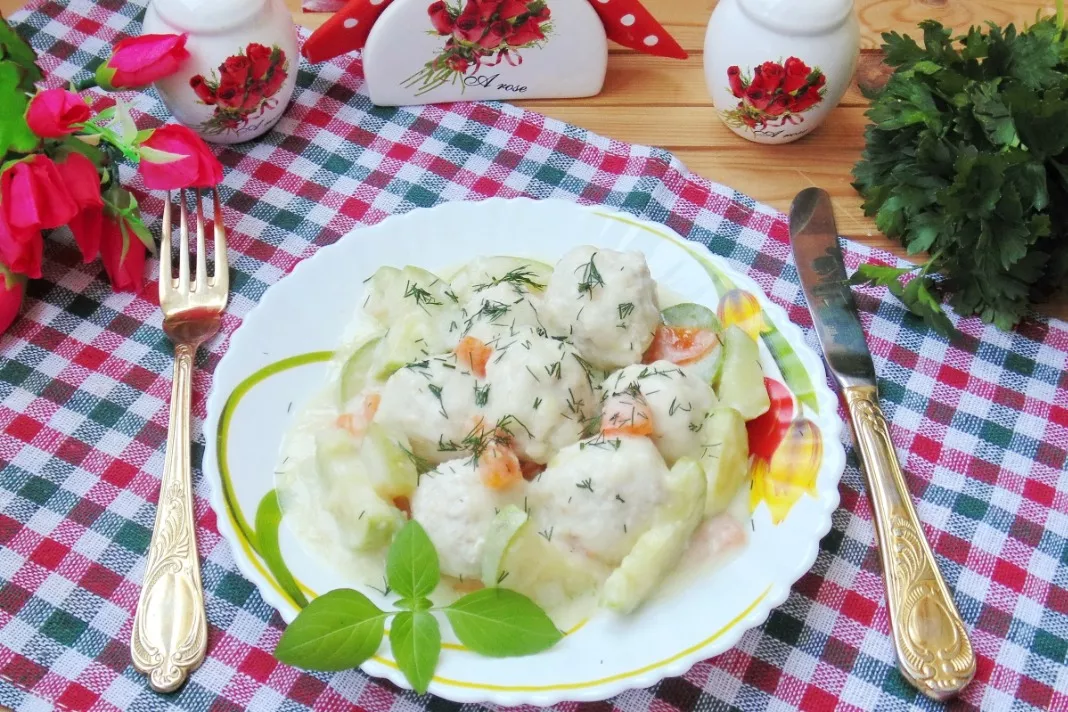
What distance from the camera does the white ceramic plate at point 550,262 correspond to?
4.20 feet

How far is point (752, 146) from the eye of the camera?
2.27m

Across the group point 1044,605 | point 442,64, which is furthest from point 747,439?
point 442,64

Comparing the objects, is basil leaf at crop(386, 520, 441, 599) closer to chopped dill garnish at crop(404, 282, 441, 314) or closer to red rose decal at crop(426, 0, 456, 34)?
chopped dill garnish at crop(404, 282, 441, 314)

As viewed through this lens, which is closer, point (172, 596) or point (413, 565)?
point (413, 565)

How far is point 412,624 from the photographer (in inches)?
50.3

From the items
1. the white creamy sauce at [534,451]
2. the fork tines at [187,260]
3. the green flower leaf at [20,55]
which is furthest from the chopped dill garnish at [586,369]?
the green flower leaf at [20,55]

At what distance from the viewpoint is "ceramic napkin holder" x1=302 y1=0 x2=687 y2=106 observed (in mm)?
2164

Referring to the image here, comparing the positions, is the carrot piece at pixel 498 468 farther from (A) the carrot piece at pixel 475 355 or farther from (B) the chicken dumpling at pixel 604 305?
(B) the chicken dumpling at pixel 604 305

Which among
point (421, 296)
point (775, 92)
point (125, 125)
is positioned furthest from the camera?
point (775, 92)

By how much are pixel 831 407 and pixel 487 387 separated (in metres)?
0.56

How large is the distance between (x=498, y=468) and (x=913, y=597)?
68cm

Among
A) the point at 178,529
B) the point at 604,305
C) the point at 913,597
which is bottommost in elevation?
the point at 913,597

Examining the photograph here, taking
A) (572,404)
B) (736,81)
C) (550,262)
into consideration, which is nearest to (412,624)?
(572,404)

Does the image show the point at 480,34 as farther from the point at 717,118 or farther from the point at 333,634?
the point at 333,634
